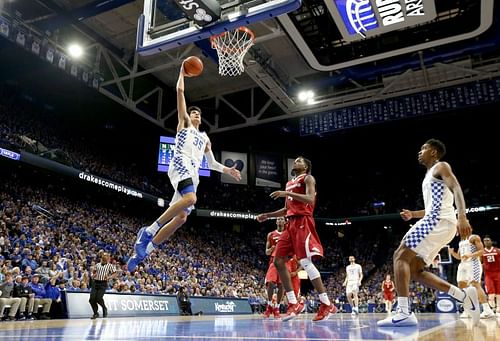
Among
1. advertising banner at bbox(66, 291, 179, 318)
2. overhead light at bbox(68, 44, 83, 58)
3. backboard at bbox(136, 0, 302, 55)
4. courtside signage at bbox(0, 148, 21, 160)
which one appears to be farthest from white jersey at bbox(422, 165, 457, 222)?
overhead light at bbox(68, 44, 83, 58)

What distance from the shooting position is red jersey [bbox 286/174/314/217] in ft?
18.0

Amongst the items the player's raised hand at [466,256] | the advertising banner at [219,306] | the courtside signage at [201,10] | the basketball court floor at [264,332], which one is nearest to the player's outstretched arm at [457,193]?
the basketball court floor at [264,332]

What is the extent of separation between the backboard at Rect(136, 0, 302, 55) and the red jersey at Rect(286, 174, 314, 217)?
258 centimetres

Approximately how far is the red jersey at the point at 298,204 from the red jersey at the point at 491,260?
19.4 ft

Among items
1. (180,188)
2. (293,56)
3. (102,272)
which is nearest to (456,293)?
(180,188)

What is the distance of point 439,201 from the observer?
4.11m

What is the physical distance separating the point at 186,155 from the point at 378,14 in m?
8.75

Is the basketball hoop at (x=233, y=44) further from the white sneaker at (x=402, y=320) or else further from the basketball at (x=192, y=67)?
the white sneaker at (x=402, y=320)

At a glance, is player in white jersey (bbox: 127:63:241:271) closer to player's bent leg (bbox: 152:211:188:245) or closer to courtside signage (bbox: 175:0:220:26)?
player's bent leg (bbox: 152:211:188:245)

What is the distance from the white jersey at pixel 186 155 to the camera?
15.5 ft

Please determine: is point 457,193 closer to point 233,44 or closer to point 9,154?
point 233,44

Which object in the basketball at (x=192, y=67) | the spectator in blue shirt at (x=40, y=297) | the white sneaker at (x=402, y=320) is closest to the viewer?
the white sneaker at (x=402, y=320)

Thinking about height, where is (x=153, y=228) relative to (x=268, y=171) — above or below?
below

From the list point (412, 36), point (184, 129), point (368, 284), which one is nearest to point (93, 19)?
point (412, 36)
